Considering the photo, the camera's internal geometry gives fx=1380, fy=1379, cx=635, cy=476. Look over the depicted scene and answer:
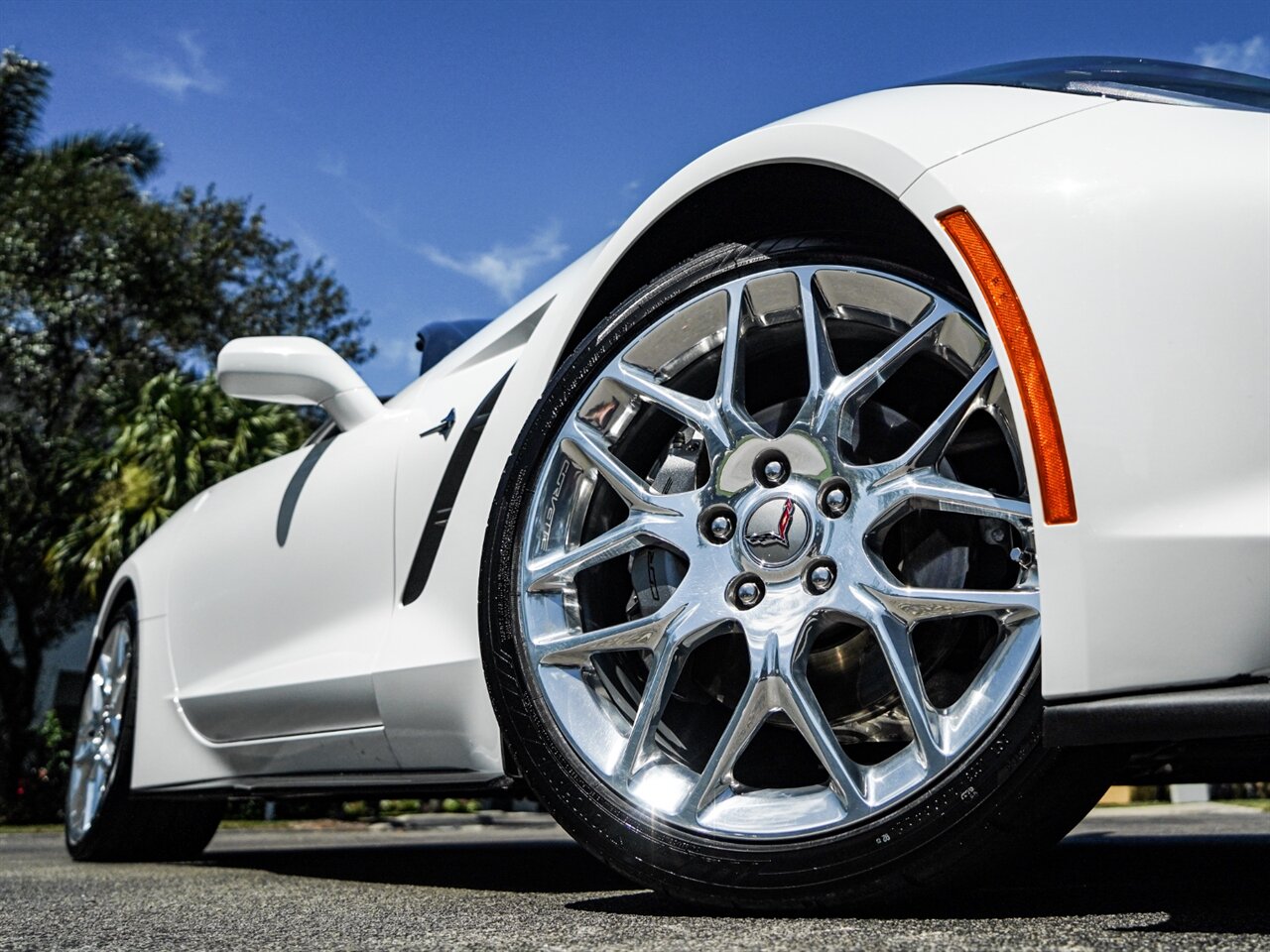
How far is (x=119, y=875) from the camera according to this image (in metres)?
3.18

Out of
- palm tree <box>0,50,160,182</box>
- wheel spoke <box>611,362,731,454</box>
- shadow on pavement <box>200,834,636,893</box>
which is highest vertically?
palm tree <box>0,50,160,182</box>

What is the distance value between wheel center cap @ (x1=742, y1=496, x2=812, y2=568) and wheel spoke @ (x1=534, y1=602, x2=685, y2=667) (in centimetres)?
15

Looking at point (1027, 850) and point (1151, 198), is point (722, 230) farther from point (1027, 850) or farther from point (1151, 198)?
point (1027, 850)

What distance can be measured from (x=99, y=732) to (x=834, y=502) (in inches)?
114

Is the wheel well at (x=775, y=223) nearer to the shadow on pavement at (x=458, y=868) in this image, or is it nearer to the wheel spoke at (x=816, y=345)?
the wheel spoke at (x=816, y=345)

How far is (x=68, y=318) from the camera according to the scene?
19922 millimetres

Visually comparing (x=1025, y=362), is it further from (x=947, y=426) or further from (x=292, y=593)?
(x=292, y=593)

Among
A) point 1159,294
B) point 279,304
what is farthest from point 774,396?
point 279,304

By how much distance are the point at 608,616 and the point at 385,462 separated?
813mm

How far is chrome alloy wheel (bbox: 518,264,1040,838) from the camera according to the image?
1778 millimetres

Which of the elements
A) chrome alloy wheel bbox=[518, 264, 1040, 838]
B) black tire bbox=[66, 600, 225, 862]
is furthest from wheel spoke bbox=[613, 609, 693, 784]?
black tire bbox=[66, 600, 225, 862]

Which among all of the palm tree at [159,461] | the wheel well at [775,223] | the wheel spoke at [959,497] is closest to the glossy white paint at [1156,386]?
the wheel spoke at [959,497]

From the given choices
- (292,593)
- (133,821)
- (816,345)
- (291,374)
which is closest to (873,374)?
(816,345)

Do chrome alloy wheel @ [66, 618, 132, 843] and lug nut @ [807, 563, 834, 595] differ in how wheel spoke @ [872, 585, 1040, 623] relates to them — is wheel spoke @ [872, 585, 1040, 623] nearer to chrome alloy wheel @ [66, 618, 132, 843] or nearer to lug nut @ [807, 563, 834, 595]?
lug nut @ [807, 563, 834, 595]
